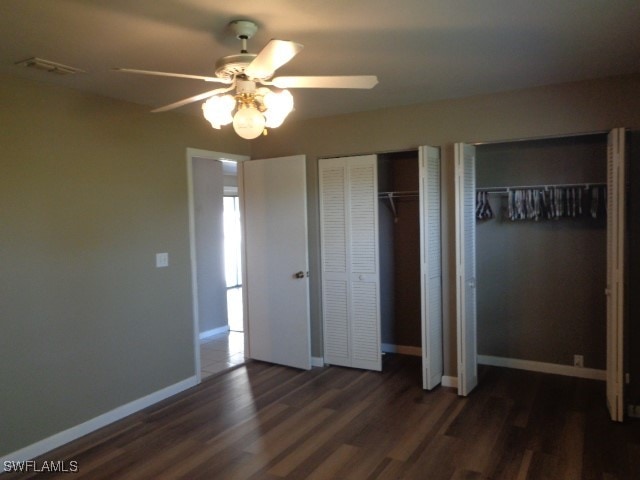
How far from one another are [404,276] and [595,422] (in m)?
2.17

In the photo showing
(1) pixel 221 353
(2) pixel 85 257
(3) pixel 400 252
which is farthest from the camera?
(1) pixel 221 353

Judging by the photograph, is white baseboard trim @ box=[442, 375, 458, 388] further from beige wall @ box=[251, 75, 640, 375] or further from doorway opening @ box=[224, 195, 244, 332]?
doorway opening @ box=[224, 195, 244, 332]

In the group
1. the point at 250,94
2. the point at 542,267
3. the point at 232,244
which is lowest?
the point at 542,267

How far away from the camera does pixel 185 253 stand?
4.12 meters

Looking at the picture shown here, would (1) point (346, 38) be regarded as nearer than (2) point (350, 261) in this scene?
Yes

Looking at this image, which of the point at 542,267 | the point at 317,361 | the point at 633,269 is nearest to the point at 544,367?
the point at 542,267

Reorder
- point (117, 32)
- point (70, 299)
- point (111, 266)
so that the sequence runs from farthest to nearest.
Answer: point (111, 266)
point (70, 299)
point (117, 32)

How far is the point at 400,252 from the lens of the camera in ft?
16.2

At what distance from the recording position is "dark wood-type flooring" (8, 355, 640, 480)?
275 cm

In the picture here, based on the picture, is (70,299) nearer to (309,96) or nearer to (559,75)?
(309,96)

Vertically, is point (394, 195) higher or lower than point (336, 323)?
higher

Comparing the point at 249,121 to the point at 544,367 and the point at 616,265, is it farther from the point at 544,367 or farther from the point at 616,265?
the point at 544,367

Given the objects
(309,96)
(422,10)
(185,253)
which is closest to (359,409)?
(185,253)

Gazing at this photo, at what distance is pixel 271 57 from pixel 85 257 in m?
2.28
